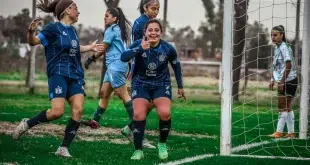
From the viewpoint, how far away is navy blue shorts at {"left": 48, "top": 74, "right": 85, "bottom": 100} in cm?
809

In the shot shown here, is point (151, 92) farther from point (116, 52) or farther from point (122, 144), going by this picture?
point (116, 52)

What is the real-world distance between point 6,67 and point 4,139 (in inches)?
702

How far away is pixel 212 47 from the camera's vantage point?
1459 inches

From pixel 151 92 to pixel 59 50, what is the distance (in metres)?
1.24

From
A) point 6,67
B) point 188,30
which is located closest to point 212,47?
point 188,30

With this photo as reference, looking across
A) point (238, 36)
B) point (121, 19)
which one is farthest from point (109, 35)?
point (238, 36)

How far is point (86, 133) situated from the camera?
1066cm

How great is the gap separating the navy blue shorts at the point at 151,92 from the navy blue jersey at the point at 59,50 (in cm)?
75

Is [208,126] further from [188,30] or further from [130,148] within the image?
[188,30]

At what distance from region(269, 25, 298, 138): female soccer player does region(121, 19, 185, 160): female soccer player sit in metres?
3.69

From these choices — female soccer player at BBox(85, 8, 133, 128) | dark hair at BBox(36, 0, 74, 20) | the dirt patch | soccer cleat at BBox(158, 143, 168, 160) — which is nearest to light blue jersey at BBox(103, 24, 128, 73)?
female soccer player at BBox(85, 8, 133, 128)

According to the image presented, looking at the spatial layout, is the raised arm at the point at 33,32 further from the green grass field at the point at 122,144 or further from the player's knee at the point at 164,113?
the player's knee at the point at 164,113

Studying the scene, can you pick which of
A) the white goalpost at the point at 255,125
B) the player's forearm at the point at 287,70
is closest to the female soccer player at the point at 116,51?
the white goalpost at the point at 255,125

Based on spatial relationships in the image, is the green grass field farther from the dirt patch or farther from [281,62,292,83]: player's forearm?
[281,62,292,83]: player's forearm
